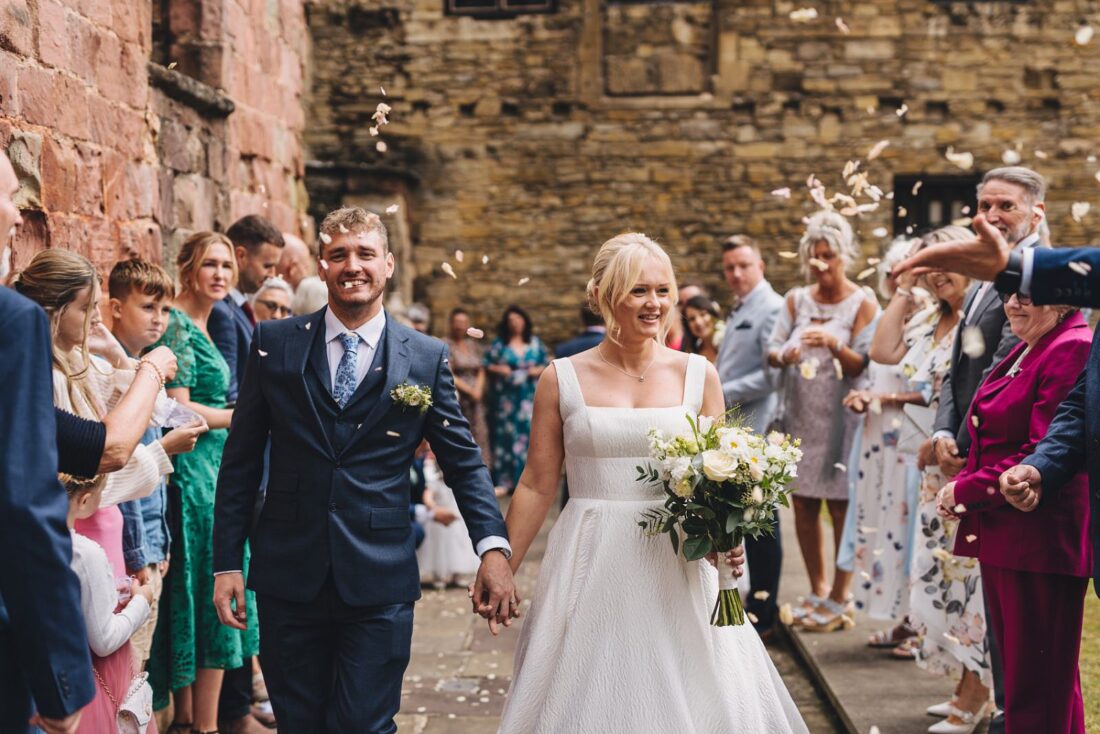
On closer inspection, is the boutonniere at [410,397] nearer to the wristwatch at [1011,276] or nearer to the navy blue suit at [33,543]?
the navy blue suit at [33,543]

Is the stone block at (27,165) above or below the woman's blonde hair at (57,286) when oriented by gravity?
above

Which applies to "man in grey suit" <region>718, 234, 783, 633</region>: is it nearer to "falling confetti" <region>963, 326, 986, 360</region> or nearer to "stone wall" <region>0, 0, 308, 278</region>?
"falling confetti" <region>963, 326, 986, 360</region>

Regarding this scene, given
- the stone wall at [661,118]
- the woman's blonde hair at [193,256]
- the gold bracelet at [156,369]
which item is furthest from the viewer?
the stone wall at [661,118]

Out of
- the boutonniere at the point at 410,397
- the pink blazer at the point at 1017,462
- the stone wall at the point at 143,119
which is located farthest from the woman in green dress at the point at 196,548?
the pink blazer at the point at 1017,462

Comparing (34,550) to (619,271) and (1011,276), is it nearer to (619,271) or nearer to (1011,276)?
(619,271)

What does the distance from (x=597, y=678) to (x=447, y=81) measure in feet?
37.4

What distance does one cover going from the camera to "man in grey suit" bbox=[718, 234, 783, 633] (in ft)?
20.6

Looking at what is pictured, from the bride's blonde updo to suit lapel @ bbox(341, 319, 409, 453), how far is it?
664mm

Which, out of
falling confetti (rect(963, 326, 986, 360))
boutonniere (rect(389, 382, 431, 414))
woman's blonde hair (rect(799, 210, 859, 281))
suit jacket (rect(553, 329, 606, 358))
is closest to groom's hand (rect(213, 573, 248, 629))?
boutonniere (rect(389, 382, 431, 414))

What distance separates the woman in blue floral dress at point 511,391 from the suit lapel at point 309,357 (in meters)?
8.44

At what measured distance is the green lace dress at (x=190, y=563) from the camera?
4441 millimetres

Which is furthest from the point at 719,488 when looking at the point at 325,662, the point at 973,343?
Result: the point at 973,343

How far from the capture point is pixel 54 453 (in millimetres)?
2273

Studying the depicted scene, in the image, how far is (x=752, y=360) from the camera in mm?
6527
